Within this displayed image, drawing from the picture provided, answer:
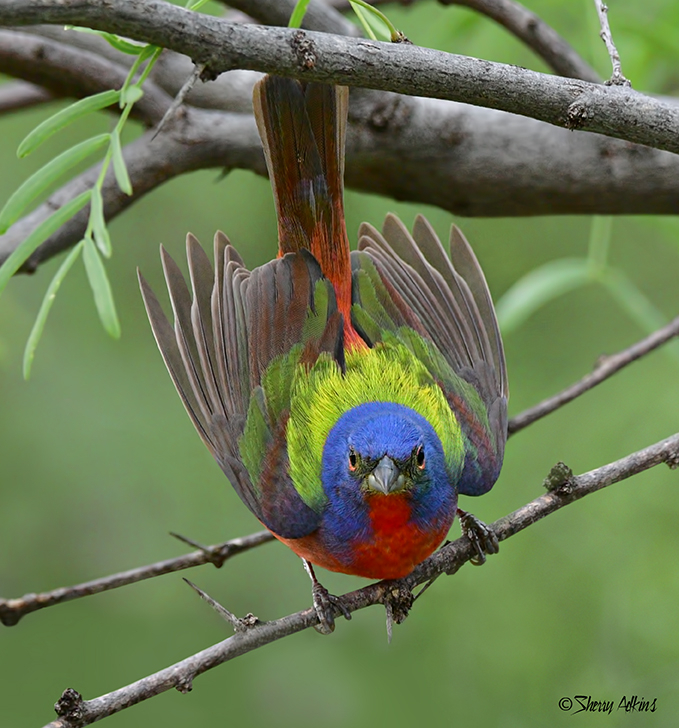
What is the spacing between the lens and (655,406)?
454 centimetres

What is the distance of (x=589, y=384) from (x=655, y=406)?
154cm

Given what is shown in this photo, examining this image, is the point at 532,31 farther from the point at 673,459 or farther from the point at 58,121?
the point at 58,121

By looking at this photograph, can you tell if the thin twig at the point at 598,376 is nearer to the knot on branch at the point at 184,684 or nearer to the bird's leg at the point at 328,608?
the bird's leg at the point at 328,608

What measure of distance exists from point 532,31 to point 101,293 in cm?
250

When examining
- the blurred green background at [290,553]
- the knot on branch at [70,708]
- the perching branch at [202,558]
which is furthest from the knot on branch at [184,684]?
the blurred green background at [290,553]

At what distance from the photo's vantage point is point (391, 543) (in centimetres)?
299

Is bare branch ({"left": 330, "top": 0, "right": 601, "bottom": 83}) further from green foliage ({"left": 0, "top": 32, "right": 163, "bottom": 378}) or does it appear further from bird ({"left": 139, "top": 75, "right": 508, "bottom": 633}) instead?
green foliage ({"left": 0, "top": 32, "right": 163, "bottom": 378})

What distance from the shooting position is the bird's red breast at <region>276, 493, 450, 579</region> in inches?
118

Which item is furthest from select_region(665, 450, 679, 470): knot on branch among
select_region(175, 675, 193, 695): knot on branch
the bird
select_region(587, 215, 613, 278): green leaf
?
select_region(175, 675, 193, 695): knot on branch

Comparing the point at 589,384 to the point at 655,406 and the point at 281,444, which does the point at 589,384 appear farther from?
the point at 655,406

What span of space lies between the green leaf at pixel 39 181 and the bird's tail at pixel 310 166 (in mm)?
1045

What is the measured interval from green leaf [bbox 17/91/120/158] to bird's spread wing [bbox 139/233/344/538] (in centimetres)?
149

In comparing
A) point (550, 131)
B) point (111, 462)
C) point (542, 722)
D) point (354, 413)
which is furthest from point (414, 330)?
point (111, 462)

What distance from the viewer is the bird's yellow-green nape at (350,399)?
126 inches
